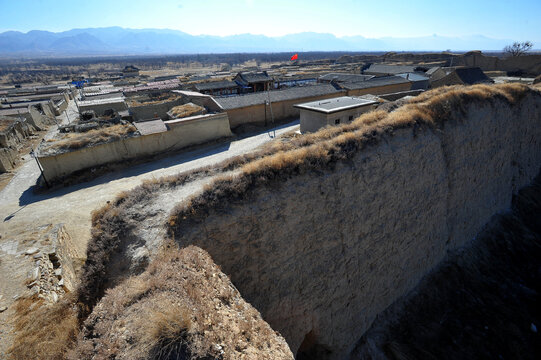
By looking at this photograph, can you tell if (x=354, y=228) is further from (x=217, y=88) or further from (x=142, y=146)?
(x=217, y=88)

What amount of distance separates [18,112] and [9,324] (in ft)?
117

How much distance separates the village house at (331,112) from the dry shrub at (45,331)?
54.2 ft

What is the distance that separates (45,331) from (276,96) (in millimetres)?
27451

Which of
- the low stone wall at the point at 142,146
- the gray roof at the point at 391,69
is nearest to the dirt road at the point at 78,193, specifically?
the low stone wall at the point at 142,146

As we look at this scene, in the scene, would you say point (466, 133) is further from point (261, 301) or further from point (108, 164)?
point (108, 164)

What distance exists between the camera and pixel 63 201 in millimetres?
15570

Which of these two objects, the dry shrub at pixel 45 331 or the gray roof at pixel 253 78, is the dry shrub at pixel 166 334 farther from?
the gray roof at pixel 253 78

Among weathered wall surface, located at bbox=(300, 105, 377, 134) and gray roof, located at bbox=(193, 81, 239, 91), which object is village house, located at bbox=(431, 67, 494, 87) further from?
gray roof, located at bbox=(193, 81, 239, 91)

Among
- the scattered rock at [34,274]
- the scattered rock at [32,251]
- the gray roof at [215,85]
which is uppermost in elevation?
the gray roof at [215,85]

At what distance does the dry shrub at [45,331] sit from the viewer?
545 centimetres

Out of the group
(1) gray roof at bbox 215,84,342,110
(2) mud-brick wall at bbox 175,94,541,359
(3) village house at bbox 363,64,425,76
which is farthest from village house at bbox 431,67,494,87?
(2) mud-brick wall at bbox 175,94,541,359

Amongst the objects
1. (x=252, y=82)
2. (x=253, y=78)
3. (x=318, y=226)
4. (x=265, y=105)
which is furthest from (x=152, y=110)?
(x=318, y=226)

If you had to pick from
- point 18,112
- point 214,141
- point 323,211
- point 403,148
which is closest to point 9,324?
point 323,211

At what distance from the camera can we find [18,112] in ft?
103
